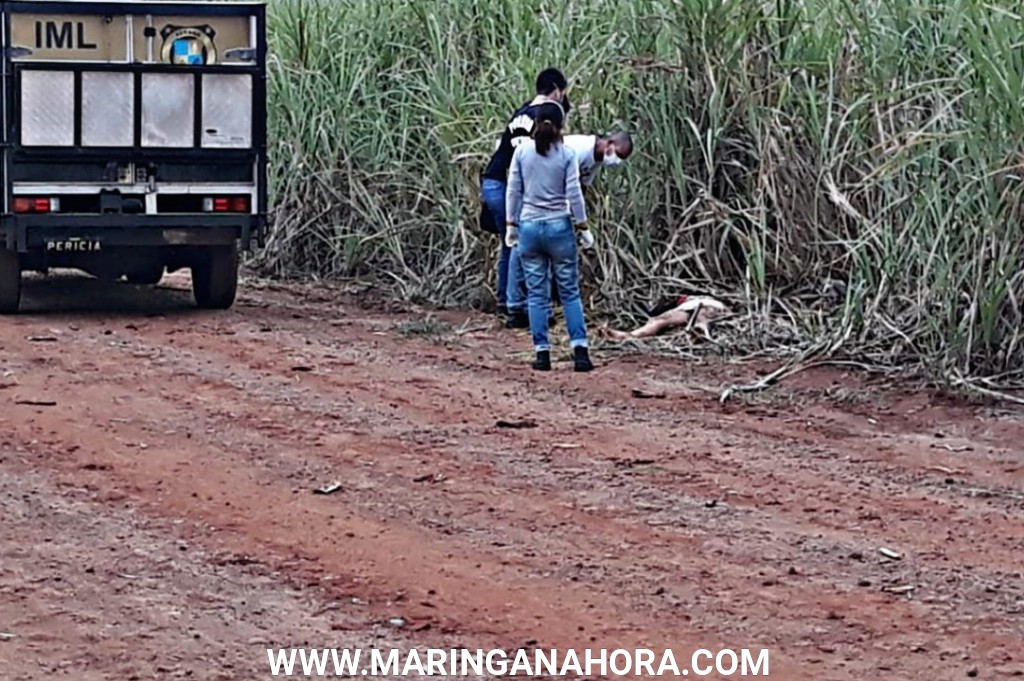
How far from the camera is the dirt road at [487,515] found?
6.07 metres

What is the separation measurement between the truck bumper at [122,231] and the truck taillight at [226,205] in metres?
0.05

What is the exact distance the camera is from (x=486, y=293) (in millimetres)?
14422

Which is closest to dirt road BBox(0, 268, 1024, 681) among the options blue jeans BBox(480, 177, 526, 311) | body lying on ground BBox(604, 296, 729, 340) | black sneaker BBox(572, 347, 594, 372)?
black sneaker BBox(572, 347, 594, 372)

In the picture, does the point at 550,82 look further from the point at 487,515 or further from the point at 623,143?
the point at 487,515

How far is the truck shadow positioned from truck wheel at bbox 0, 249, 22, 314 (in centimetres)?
21

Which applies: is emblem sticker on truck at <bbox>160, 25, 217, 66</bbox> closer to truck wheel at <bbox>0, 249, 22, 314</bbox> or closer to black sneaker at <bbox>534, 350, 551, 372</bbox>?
truck wheel at <bbox>0, 249, 22, 314</bbox>

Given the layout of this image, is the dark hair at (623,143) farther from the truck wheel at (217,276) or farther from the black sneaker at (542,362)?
the truck wheel at (217,276)

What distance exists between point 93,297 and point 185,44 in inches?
97.8

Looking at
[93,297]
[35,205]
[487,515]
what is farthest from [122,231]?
[487,515]

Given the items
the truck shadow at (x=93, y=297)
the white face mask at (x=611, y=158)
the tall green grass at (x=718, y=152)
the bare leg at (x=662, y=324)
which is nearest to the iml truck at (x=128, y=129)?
the truck shadow at (x=93, y=297)

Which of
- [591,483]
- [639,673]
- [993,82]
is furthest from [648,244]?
[639,673]

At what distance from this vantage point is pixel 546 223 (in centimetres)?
1138

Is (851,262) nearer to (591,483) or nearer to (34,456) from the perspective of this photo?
(591,483)

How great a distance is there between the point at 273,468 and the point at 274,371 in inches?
119
